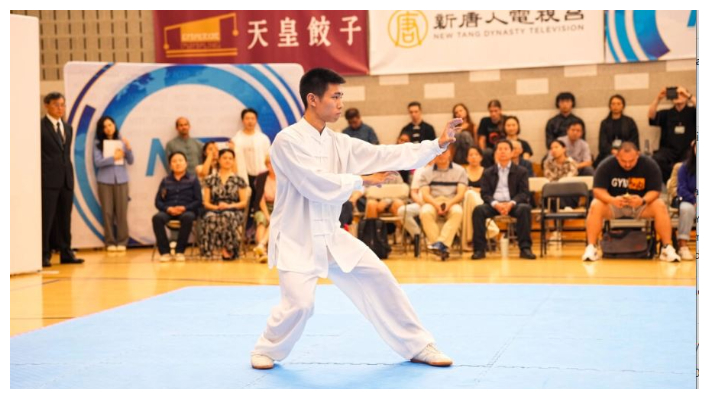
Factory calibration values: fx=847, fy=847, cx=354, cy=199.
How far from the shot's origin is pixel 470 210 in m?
10.1

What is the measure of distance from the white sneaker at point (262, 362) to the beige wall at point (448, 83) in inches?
361

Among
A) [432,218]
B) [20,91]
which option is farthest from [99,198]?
[432,218]

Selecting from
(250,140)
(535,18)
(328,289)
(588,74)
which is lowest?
(328,289)

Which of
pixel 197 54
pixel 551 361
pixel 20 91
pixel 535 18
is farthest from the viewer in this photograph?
pixel 197 54

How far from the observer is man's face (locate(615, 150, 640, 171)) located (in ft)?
29.9

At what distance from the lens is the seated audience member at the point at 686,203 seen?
916 cm

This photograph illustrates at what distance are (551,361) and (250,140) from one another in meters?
7.81

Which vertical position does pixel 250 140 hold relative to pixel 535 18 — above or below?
below

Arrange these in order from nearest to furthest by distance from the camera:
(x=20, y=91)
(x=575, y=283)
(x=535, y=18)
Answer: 1. (x=575, y=283)
2. (x=20, y=91)
3. (x=535, y=18)

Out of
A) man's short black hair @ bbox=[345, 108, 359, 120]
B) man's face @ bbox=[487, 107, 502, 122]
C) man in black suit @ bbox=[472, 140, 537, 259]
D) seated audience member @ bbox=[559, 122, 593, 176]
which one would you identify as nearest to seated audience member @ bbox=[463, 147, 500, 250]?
man in black suit @ bbox=[472, 140, 537, 259]

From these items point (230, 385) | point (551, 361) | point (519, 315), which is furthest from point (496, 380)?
point (519, 315)

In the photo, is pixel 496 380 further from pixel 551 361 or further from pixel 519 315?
pixel 519 315

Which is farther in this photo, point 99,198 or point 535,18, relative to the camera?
point 535,18

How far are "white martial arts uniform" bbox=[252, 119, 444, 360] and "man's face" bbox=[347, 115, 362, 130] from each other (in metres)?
8.01
